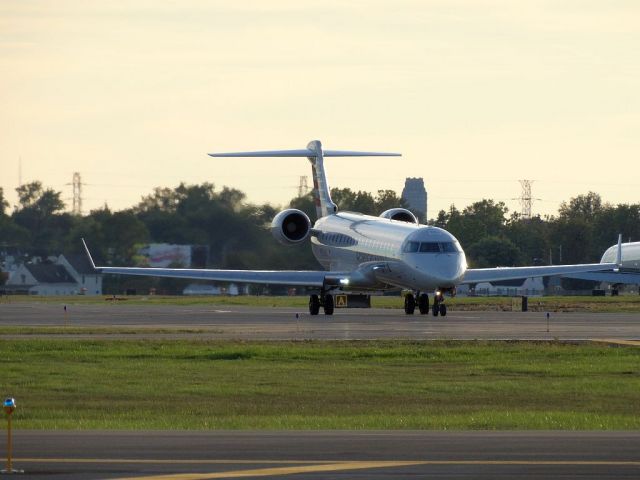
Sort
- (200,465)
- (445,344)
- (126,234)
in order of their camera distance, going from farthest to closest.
Answer: 1. (126,234)
2. (445,344)
3. (200,465)

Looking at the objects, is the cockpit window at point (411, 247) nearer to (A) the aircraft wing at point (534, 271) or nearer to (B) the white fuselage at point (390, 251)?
(B) the white fuselage at point (390, 251)

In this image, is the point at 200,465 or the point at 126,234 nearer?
the point at 200,465

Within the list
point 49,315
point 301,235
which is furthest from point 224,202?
point 49,315

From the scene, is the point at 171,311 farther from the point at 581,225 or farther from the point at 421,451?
the point at 581,225

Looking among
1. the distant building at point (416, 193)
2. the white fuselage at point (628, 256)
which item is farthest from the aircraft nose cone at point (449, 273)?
the distant building at point (416, 193)

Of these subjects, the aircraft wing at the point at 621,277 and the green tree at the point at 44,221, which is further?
the green tree at the point at 44,221

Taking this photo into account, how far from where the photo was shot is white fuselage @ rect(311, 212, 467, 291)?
5966 cm

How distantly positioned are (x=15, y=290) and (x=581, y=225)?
60983 millimetres

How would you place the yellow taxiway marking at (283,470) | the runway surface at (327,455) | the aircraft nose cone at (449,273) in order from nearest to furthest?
the yellow taxiway marking at (283,470), the runway surface at (327,455), the aircraft nose cone at (449,273)

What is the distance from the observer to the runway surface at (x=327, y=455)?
645 inches

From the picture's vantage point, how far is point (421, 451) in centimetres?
1839

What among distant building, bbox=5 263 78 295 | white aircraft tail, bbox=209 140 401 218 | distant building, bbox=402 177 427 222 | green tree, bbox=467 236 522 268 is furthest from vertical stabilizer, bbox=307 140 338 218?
distant building, bbox=402 177 427 222

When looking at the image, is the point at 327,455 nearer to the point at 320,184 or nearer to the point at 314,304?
the point at 314,304

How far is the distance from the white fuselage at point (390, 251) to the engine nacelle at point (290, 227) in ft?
4.94
